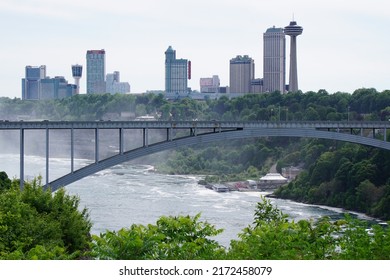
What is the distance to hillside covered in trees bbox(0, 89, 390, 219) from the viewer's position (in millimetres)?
45188

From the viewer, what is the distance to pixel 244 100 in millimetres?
78125

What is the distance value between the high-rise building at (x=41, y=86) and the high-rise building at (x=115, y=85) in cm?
801

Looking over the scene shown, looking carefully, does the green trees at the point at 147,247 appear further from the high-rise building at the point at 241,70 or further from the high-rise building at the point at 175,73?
the high-rise building at the point at 175,73

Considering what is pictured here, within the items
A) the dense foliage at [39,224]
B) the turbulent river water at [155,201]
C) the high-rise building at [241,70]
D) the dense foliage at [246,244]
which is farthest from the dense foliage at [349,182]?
the high-rise building at [241,70]

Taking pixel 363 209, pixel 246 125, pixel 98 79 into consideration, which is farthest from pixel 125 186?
pixel 98 79

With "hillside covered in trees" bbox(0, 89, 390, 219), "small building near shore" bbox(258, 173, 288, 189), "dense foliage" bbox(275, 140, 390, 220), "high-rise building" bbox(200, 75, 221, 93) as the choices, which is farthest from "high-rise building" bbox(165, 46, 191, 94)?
"dense foliage" bbox(275, 140, 390, 220)

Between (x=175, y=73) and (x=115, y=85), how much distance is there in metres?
15.7

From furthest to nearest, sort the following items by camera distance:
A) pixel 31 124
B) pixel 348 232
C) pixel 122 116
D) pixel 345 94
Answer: pixel 122 116 → pixel 345 94 → pixel 31 124 → pixel 348 232

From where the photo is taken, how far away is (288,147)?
60.3 meters

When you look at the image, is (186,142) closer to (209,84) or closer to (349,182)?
(349,182)

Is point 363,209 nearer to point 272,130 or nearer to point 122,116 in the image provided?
point 272,130

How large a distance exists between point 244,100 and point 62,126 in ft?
156

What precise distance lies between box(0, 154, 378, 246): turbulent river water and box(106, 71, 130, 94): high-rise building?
81794mm

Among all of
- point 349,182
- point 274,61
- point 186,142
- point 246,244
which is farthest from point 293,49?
point 246,244
